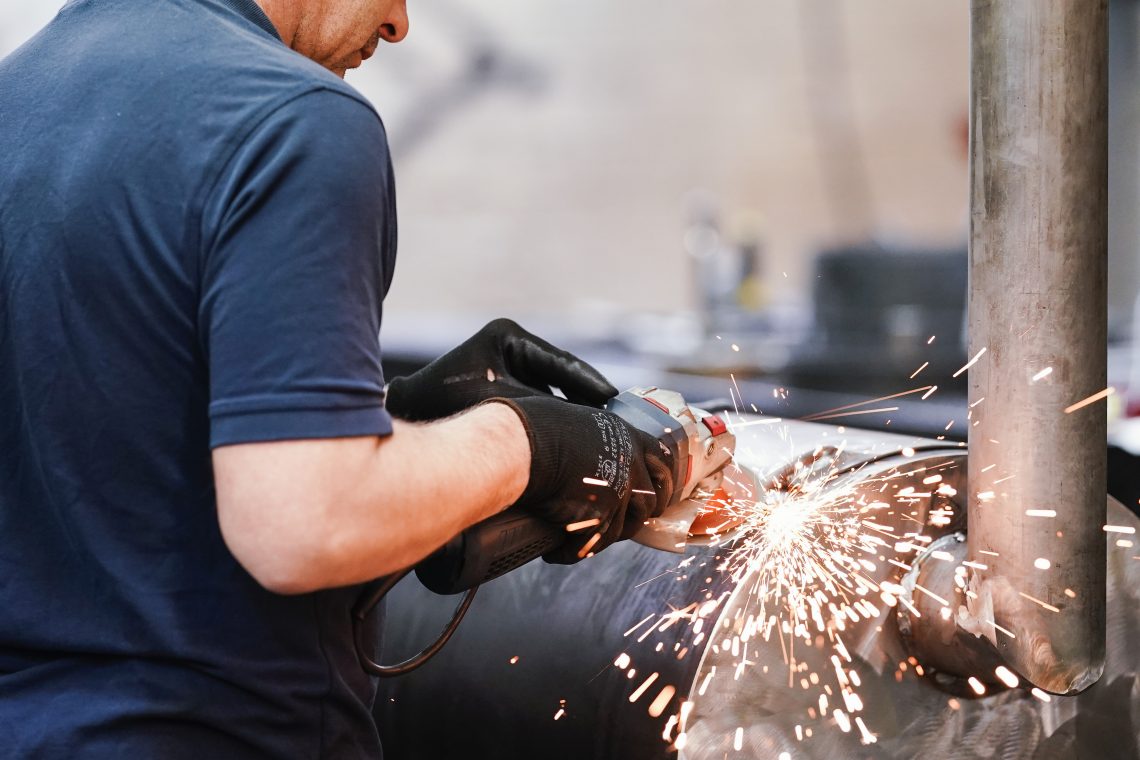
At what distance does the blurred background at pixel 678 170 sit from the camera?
5883 mm

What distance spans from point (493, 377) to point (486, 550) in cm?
22

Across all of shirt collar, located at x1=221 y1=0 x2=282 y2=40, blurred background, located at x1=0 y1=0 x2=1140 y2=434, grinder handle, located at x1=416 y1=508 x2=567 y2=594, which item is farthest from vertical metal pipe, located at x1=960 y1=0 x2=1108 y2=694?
blurred background, located at x1=0 y1=0 x2=1140 y2=434

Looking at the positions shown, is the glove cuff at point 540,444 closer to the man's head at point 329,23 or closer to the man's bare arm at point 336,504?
the man's bare arm at point 336,504

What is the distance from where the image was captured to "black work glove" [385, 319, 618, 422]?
1.24m

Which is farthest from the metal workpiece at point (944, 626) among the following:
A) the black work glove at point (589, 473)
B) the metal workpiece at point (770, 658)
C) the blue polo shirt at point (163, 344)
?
the blue polo shirt at point (163, 344)

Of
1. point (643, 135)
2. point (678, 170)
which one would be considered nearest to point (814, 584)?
point (678, 170)

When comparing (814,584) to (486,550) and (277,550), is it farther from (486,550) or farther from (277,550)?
(277,550)

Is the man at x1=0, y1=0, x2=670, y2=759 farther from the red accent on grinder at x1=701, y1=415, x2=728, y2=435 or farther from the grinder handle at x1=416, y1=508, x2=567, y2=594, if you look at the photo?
the red accent on grinder at x1=701, y1=415, x2=728, y2=435

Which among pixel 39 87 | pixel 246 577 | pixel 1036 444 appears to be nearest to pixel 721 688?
pixel 1036 444

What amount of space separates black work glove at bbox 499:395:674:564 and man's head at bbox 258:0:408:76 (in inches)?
16.0

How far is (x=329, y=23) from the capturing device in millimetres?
1096

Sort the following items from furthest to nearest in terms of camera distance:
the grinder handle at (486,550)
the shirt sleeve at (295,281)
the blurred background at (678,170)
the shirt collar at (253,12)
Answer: the blurred background at (678,170)
the grinder handle at (486,550)
the shirt collar at (253,12)
the shirt sleeve at (295,281)

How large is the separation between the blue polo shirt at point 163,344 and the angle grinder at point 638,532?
18 centimetres

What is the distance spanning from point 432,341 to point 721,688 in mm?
5710
